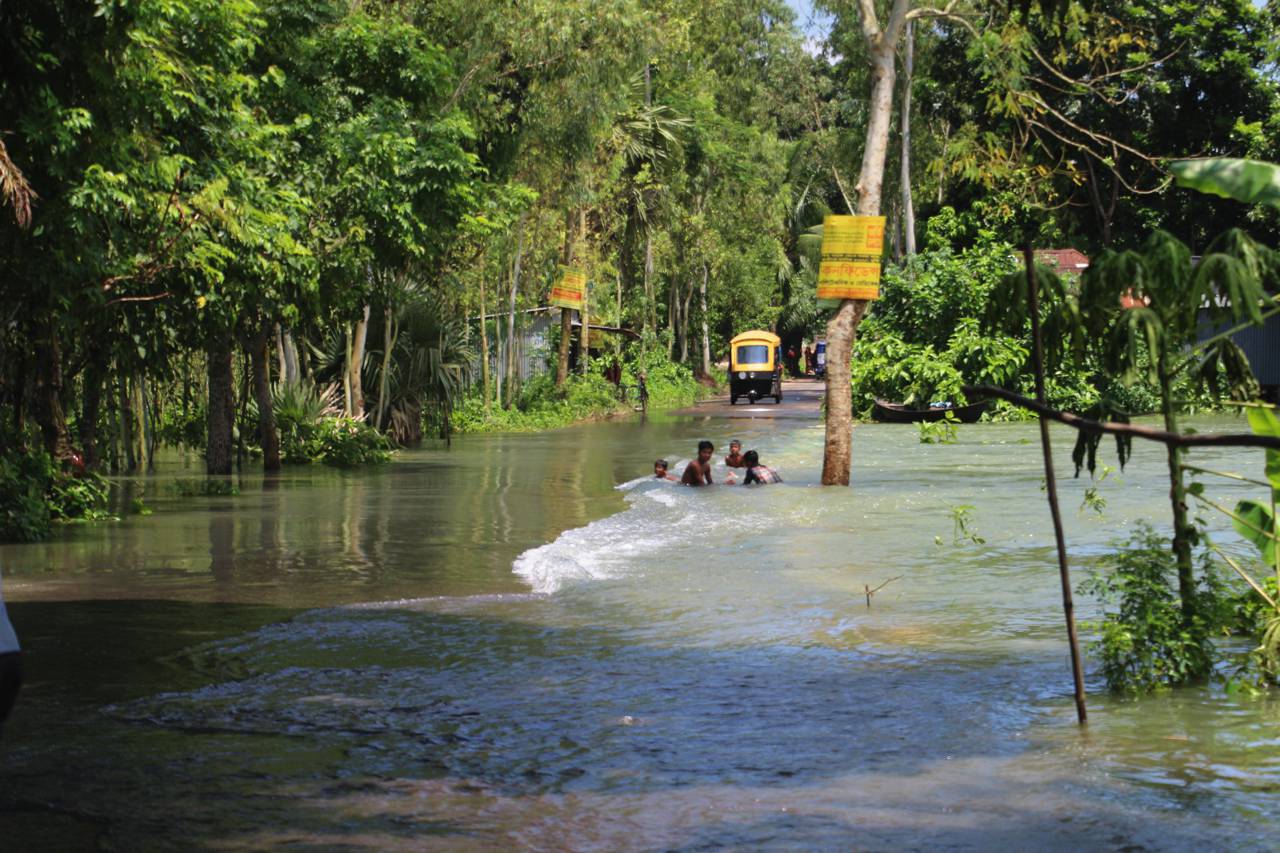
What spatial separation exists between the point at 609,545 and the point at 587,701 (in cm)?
692

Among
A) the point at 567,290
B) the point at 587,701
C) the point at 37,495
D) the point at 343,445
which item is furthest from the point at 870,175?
the point at 567,290

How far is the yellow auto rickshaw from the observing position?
5747 centimetres

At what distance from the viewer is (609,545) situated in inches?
615

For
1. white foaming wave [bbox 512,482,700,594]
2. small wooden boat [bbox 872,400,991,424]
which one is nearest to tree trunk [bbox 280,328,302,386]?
white foaming wave [bbox 512,482,700,594]

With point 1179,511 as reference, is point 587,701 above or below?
below

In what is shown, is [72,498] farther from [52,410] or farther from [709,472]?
[709,472]

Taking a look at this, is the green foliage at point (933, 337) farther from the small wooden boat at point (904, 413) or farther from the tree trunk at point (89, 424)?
the tree trunk at point (89, 424)

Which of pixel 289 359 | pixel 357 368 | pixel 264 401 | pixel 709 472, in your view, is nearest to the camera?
pixel 709 472

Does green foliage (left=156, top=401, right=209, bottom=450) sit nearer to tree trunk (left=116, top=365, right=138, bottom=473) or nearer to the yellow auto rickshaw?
tree trunk (left=116, top=365, right=138, bottom=473)

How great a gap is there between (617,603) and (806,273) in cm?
6632

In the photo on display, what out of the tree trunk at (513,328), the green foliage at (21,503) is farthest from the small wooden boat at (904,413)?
the green foliage at (21,503)

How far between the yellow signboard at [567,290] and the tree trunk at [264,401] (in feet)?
51.7

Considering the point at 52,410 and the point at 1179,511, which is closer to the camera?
the point at 1179,511

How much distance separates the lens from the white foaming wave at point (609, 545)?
44.5ft
